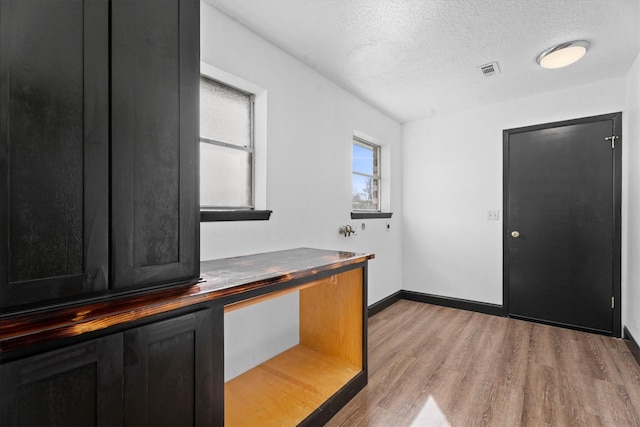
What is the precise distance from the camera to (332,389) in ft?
5.92

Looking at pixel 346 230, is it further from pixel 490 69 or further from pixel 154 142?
pixel 154 142

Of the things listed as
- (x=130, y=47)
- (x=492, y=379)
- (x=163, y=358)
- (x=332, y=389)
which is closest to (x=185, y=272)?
(x=163, y=358)

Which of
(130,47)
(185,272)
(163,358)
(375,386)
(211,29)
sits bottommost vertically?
(375,386)

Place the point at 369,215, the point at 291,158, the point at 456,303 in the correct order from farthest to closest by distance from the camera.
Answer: the point at 456,303
the point at 369,215
the point at 291,158

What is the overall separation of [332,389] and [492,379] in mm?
1170

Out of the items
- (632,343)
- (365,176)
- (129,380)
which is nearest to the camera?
(129,380)

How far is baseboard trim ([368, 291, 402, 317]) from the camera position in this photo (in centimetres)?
340

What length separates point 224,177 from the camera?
2.04m

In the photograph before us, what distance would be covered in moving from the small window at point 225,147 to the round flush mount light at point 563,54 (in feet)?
7.38

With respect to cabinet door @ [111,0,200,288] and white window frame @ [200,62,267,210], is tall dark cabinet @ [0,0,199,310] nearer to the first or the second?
cabinet door @ [111,0,200,288]

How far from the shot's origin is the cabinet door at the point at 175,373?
0.93 metres

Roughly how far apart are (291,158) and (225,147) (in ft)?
1.77

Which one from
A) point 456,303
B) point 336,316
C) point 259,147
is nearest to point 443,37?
point 259,147

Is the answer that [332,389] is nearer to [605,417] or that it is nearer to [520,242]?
[605,417]
